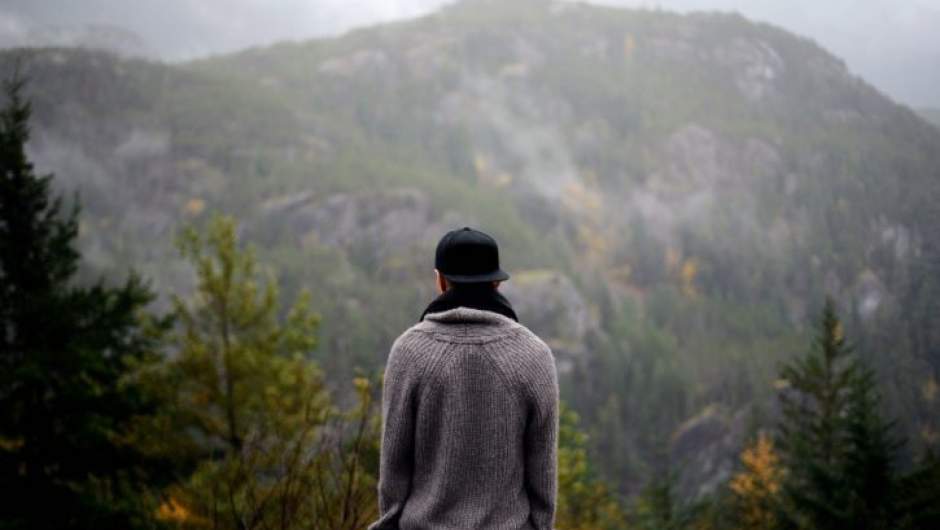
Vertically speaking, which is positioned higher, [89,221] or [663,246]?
[89,221]

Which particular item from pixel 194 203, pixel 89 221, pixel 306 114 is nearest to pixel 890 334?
pixel 194 203

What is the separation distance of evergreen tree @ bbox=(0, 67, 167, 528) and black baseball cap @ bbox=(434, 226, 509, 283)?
662 cm

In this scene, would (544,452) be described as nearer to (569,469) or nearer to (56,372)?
(56,372)

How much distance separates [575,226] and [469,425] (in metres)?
165

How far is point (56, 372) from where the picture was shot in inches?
329

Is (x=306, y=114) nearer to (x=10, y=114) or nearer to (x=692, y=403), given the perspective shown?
(x=692, y=403)

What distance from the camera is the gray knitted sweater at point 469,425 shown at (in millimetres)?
2395

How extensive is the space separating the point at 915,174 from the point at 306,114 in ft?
447

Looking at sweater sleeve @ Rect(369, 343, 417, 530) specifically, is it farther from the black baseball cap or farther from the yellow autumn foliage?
the yellow autumn foliage

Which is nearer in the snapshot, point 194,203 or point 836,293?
point 836,293

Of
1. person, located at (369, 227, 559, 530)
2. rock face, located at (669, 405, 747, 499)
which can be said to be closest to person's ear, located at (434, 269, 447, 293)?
person, located at (369, 227, 559, 530)

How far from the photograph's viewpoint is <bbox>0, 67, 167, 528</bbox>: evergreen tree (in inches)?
316

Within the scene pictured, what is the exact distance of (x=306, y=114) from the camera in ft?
616

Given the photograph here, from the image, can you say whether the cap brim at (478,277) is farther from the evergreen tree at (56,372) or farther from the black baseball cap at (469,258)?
the evergreen tree at (56,372)
